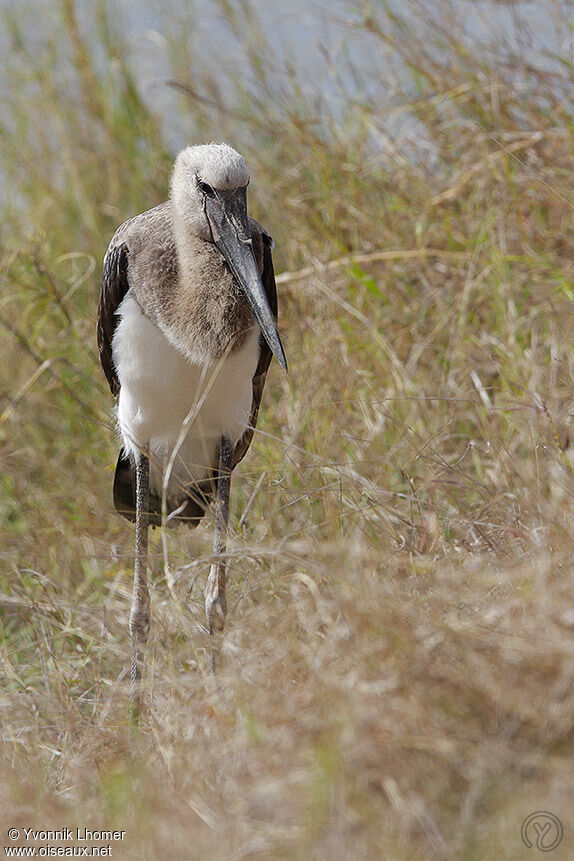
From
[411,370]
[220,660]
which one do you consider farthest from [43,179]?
[220,660]

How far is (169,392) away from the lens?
365 centimetres

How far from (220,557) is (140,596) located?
0.90 metres

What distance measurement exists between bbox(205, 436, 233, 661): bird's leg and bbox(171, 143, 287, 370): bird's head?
0.51 m

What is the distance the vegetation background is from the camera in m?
2.17

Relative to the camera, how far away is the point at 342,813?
6.79 ft

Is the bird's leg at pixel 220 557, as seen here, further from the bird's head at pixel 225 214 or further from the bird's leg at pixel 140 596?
the bird's head at pixel 225 214

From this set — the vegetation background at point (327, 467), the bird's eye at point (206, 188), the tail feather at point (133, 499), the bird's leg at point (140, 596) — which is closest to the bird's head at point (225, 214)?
the bird's eye at point (206, 188)

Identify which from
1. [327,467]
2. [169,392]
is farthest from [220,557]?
[169,392]

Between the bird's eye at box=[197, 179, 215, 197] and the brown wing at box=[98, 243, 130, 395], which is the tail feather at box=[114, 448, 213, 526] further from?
the bird's eye at box=[197, 179, 215, 197]

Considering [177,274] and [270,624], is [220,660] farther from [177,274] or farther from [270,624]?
[177,274]

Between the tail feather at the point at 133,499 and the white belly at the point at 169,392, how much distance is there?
13cm

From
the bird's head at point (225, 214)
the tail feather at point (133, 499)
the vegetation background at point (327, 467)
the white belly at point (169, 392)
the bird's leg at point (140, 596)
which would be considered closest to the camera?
the vegetation background at point (327, 467)

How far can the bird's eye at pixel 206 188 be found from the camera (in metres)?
3.44

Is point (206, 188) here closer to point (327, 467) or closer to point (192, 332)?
point (192, 332)
